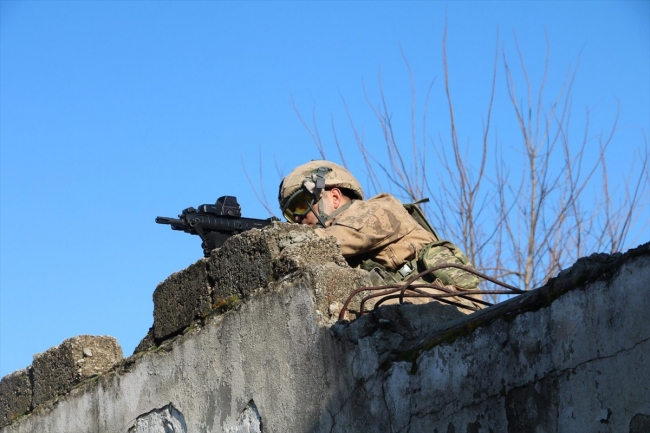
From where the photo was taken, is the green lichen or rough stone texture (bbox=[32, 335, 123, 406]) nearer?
the green lichen

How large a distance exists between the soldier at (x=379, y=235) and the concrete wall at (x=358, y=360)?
49 cm

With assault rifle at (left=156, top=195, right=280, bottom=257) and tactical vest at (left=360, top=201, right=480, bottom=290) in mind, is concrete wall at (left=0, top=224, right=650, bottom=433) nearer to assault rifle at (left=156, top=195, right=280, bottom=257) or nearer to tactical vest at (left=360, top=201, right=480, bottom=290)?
tactical vest at (left=360, top=201, right=480, bottom=290)

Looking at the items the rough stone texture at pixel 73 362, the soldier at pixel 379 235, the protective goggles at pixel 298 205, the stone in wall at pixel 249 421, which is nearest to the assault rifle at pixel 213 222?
the protective goggles at pixel 298 205

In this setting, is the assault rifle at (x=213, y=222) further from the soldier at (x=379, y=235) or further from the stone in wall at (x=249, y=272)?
the stone in wall at (x=249, y=272)

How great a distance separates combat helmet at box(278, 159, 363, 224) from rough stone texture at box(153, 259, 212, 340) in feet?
2.67

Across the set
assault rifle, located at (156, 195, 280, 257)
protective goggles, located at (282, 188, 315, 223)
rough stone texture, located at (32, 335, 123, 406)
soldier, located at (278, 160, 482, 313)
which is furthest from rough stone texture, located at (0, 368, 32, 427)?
soldier, located at (278, 160, 482, 313)

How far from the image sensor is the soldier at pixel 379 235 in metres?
5.15

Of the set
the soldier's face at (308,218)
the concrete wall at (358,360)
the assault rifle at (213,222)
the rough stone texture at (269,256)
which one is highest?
the assault rifle at (213,222)

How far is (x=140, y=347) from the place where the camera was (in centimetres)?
552

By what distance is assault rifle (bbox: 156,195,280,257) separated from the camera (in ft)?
20.5

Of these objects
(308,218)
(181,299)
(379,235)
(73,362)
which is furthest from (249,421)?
(73,362)

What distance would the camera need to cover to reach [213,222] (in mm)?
6285

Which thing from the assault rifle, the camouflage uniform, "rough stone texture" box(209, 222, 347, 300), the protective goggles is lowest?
"rough stone texture" box(209, 222, 347, 300)

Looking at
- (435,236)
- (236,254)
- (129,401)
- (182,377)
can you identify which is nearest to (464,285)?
(435,236)
